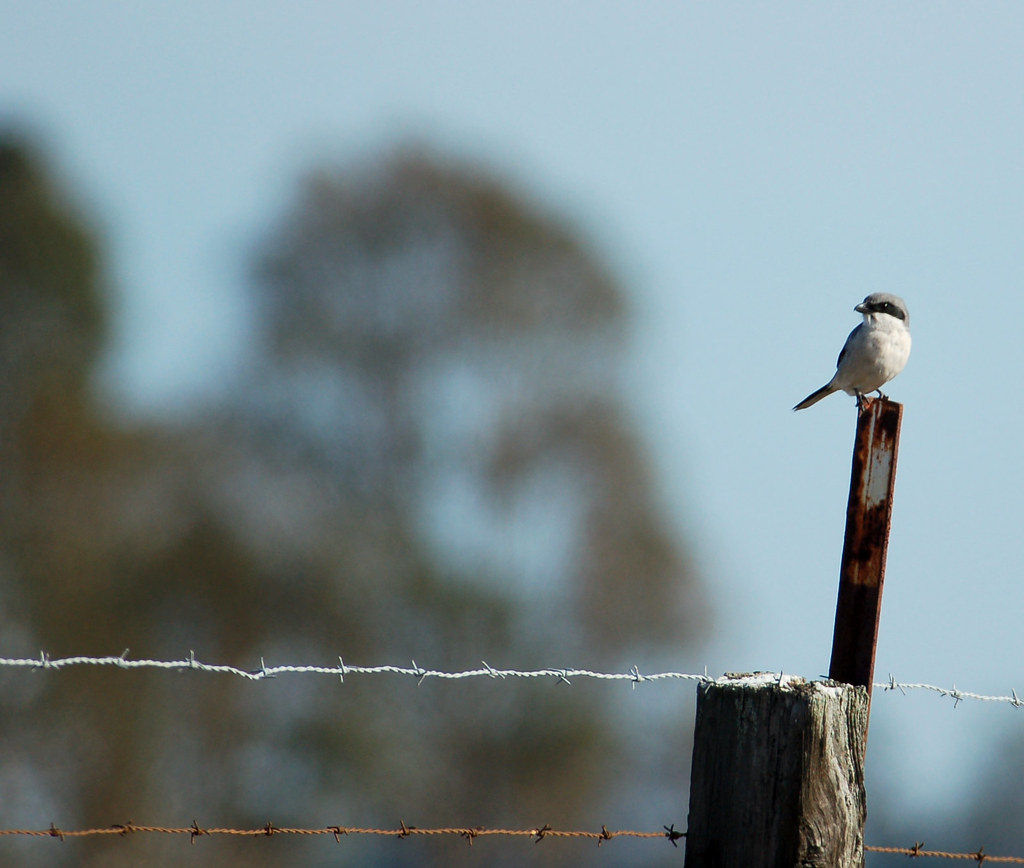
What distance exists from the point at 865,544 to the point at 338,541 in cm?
1554

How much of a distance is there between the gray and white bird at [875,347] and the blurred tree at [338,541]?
436 inches

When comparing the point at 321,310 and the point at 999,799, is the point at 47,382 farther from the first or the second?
the point at 999,799

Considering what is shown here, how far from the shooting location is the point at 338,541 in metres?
18.4

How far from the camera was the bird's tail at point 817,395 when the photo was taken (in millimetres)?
7279

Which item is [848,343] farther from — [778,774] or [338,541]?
[338,541]

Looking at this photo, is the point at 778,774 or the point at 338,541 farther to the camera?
the point at 338,541

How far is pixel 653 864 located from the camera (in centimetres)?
1577

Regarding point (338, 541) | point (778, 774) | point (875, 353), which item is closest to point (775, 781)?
point (778, 774)

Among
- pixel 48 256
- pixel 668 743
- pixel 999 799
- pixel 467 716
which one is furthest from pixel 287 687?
pixel 999 799

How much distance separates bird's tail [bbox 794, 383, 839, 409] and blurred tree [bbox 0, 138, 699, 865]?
10108mm

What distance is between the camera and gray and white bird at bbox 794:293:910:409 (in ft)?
21.6

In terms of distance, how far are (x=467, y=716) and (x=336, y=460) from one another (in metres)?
4.23

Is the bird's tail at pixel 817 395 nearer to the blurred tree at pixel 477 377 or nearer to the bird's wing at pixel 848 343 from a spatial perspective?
the bird's wing at pixel 848 343

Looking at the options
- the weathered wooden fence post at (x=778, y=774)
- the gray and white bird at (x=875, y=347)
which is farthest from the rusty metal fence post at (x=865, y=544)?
the gray and white bird at (x=875, y=347)
